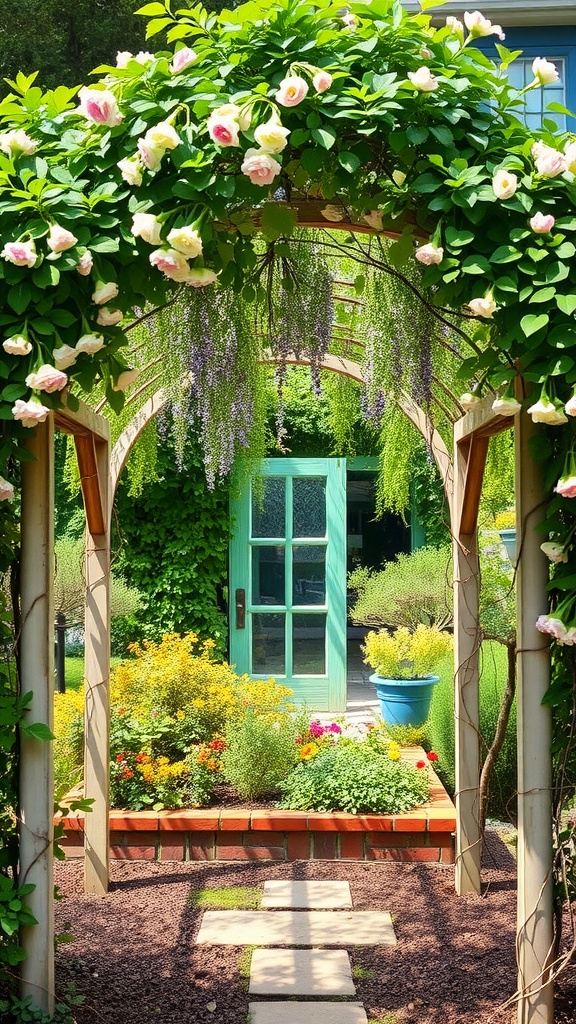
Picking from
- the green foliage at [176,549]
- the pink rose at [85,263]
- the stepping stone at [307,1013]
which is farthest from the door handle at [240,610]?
the pink rose at [85,263]

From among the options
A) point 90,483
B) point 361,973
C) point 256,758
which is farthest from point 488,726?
point 90,483

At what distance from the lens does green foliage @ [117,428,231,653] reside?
7391 millimetres

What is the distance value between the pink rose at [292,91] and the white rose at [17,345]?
0.74 meters

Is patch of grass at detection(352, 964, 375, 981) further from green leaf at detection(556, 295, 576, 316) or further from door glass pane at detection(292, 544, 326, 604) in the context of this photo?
door glass pane at detection(292, 544, 326, 604)

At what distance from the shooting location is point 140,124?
2062 millimetres

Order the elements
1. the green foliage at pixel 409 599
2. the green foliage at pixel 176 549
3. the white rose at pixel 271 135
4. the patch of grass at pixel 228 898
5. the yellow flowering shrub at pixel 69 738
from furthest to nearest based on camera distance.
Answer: the green foliage at pixel 176 549 < the green foliage at pixel 409 599 < the yellow flowering shrub at pixel 69 738 < the patch of grass at pixel 228 898 < the white rose at pixel 271 135

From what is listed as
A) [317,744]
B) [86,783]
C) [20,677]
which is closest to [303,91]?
[20,677]

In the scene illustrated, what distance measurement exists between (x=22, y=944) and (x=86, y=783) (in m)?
1.57

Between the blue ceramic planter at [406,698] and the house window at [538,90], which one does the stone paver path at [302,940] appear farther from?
the house window at [538,90]

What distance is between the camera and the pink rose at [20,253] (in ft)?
6.61

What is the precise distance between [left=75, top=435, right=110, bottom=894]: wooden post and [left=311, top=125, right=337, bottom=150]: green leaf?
6.09 feet

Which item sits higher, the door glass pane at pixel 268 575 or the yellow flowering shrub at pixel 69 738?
the door glass pane at pixel 268 575

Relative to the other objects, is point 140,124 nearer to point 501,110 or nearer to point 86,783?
point 501,110

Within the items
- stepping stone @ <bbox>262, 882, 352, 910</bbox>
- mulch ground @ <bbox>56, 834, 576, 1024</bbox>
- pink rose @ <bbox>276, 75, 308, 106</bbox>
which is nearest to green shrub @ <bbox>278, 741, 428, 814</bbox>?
mulch ground @ <bbox>56, 834, 576, 1024</bbox>
